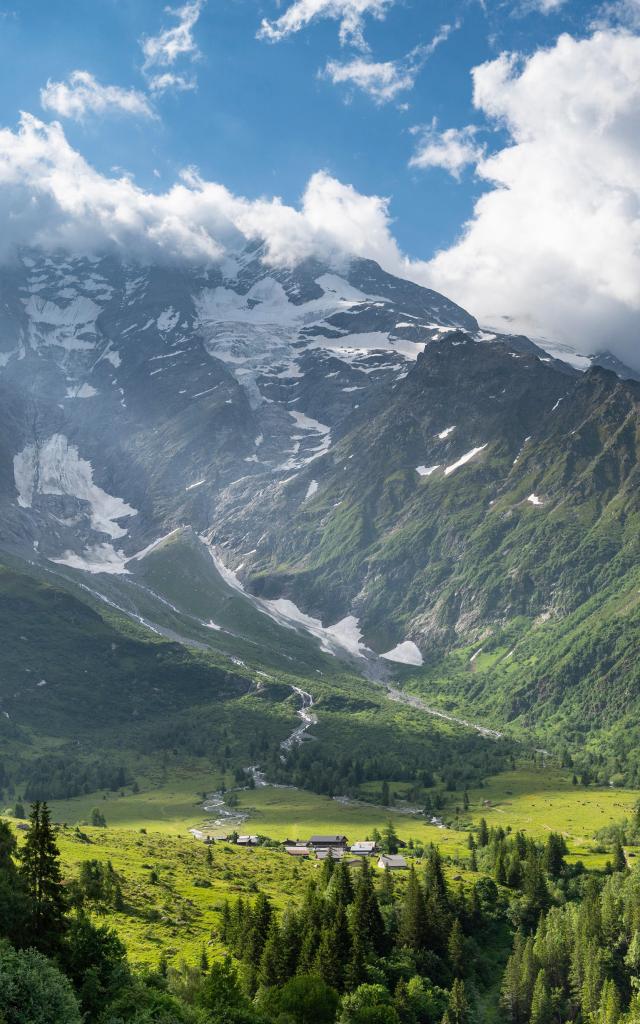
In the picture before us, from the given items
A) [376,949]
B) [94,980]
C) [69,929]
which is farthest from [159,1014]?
[376,949]

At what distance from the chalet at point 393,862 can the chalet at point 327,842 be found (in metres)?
19.1

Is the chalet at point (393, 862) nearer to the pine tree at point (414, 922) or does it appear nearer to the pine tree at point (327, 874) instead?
the pine tree at point (327, 874)

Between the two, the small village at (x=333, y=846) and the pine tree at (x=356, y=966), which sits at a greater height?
the small village at (x=333, y=846)

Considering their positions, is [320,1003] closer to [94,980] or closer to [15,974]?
[94,980]

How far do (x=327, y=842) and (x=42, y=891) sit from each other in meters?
125

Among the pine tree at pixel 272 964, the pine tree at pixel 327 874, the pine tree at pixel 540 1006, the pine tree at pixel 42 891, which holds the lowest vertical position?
the pine tree at pixel 540 1006

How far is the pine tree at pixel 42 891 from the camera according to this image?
67.1 metres

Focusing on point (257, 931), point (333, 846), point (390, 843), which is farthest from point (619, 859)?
point (257, 931)

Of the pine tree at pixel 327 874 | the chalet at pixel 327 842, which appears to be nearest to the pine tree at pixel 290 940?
the pine tree at pixel 327 874

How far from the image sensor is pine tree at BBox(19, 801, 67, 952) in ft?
220

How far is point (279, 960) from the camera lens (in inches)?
3866

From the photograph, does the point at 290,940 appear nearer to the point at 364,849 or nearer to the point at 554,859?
the point at 554,859

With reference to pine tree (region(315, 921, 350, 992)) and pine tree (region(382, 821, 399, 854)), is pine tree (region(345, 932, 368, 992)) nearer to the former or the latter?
pine tree (region(315, 921, 350, 992))

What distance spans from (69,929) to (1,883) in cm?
881
